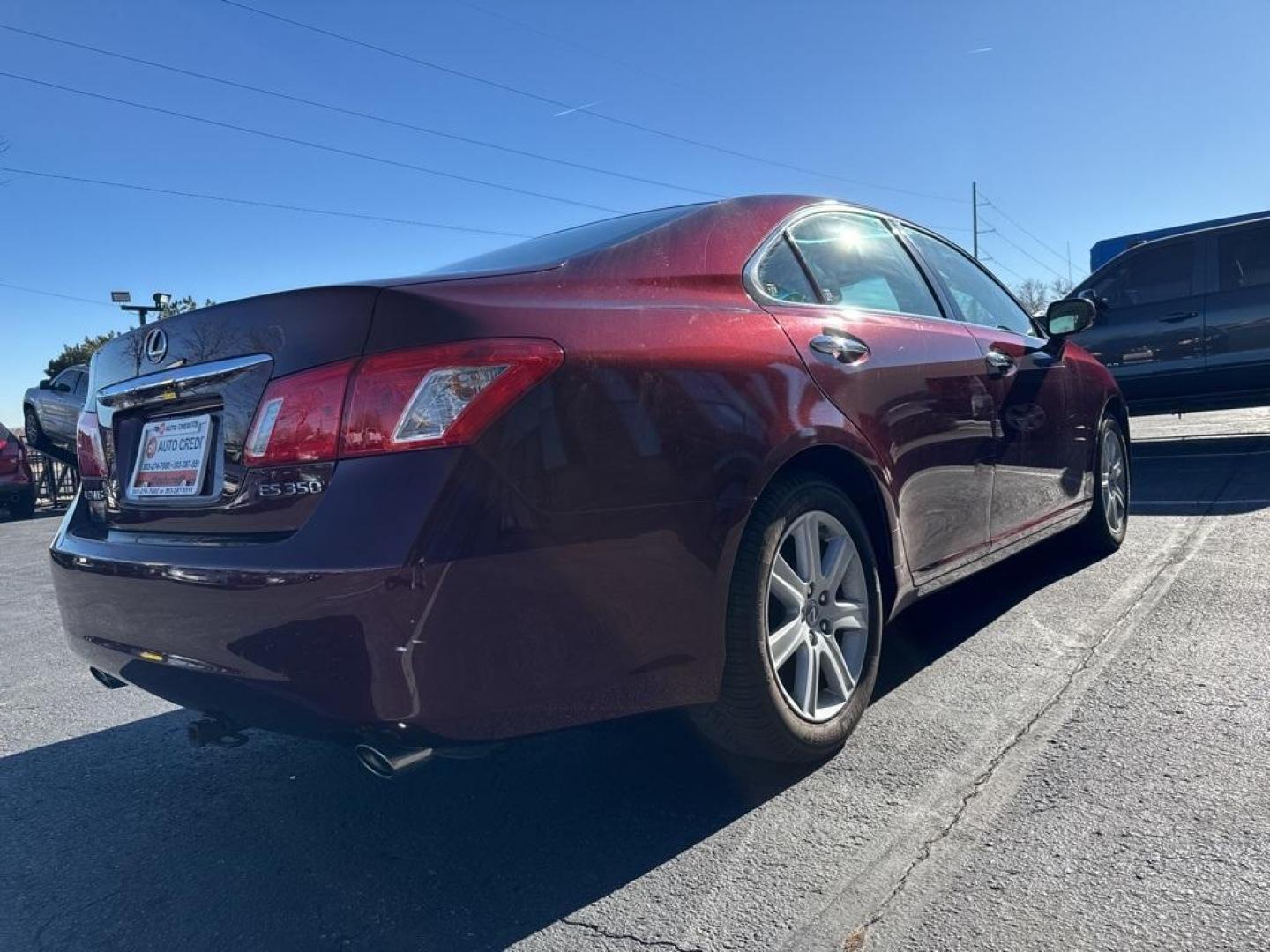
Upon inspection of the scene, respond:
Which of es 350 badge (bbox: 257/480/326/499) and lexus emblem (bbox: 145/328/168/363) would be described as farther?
lexus emblem (bbox: 145/328/168/363)

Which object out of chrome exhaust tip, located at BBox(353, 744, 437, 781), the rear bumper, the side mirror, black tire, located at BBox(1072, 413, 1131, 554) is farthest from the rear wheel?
chrome exhaust tip, located at BBox(353, 744, 437, 781)

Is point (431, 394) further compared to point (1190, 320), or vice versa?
point (1190, 320)

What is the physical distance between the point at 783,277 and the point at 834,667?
1134 mm

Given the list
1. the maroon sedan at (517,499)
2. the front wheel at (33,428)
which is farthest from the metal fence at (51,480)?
the maroon sedan at (517,499)

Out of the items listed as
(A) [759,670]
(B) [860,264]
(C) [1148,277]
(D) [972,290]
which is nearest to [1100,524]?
(D) [972,290]

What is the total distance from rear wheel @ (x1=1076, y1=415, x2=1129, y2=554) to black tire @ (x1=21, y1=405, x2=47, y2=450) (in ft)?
40.1

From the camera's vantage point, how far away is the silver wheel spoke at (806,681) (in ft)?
8.62

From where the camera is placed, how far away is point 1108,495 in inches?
196

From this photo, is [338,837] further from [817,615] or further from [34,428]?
[34,428]

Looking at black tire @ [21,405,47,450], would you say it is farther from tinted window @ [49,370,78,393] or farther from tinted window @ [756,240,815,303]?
tinted window @ [756,240,815,303]

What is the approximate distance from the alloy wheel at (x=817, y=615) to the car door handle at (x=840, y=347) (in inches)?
18.1

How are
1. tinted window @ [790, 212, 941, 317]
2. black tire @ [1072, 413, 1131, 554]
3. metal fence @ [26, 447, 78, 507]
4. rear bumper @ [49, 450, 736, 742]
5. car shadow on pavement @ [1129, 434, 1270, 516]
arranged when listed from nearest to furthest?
rear bumper @ [49, 450, 736, 742] < tinted window @ [790, 212, 941, 317] < black tire @ [1072, 413, 1131, 554] < car shadow on pavement @ [1129, 434, 1270, 516] < metal fence @ [26, 447, 78, 507]

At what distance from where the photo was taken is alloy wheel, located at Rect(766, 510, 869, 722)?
8.44 ft

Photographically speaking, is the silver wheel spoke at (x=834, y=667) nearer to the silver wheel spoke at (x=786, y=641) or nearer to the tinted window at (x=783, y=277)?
the silver wheel spoke at (x=786, y=641)
